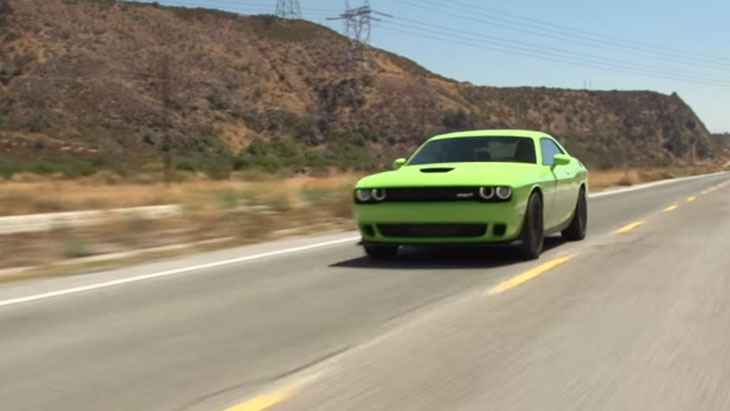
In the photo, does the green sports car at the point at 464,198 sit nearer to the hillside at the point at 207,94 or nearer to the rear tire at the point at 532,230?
the rear tire at the point at 532,230

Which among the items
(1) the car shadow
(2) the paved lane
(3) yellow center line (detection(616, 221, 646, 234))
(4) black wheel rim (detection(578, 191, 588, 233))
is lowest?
(3) yellow center line (detection(616, 221, 646, 234))

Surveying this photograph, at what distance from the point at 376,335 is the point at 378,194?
13.7 ft

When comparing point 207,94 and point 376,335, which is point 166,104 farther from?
point 376,335

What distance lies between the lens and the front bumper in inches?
425

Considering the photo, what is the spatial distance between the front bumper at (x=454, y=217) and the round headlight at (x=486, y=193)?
0.08 metres

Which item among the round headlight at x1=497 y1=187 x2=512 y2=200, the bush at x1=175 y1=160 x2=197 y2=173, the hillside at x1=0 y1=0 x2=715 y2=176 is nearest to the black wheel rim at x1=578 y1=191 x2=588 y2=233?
the round headlight at x1=497 y1=187 x2=512 y2=200

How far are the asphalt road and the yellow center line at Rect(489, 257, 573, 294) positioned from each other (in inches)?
1.6

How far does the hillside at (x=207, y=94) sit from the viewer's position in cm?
6112

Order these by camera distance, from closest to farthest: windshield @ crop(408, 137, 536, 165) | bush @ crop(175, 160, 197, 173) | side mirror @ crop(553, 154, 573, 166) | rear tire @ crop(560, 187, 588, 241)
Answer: windshield @ crop(408, 137, 536, 165), side mirror @ crop(553, 154, 573, 166), rear tire @ crop(560, 187, 588, 241), bush @ crop(175, 160, 197, 173)

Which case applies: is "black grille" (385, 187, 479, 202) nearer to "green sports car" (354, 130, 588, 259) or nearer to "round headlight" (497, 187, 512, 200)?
"green sports car" (354, 130, 588, 259)

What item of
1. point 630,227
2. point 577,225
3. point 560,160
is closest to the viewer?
point 560,160

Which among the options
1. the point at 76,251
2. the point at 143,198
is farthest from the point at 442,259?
the point at 143,198

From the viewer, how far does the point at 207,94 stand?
2798 inches

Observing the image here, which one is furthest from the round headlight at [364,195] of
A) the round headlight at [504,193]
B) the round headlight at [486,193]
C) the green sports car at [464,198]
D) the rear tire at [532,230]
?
the rear tire at [532,230]
